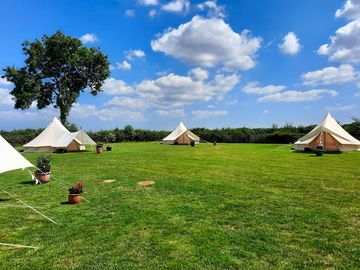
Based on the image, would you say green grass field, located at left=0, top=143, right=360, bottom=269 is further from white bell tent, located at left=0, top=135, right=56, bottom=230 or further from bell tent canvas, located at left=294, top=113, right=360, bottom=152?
bell tent canvas, located at left=294, top=113, right=360, bottom=152

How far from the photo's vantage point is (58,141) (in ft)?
80.0

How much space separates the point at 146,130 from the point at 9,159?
123 feet

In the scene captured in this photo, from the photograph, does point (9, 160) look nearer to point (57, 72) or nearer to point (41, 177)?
point (41, 177)

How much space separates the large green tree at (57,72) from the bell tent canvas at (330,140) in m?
27.0

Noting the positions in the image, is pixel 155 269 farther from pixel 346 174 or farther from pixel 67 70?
pixel 67 70

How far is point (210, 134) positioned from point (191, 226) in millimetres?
37240

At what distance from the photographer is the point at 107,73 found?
38719 millimetres

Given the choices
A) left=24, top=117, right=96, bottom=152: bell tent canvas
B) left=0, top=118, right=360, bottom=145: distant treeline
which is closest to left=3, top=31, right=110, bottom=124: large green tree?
left=0, top=118, right=360, bottom=145: distant treeline

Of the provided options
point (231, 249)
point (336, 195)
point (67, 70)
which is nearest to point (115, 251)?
point (231, 249)

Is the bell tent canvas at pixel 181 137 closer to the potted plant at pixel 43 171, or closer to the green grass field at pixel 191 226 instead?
the potted plant at pixel 43 171

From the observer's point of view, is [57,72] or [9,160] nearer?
[9,160]

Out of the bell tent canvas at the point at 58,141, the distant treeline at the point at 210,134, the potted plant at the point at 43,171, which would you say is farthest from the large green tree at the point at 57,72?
the potted plant at the point at 43,171

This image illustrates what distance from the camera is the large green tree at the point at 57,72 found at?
34.0 m

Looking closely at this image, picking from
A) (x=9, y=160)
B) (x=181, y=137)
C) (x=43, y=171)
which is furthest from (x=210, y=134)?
(x=9, y=160)
